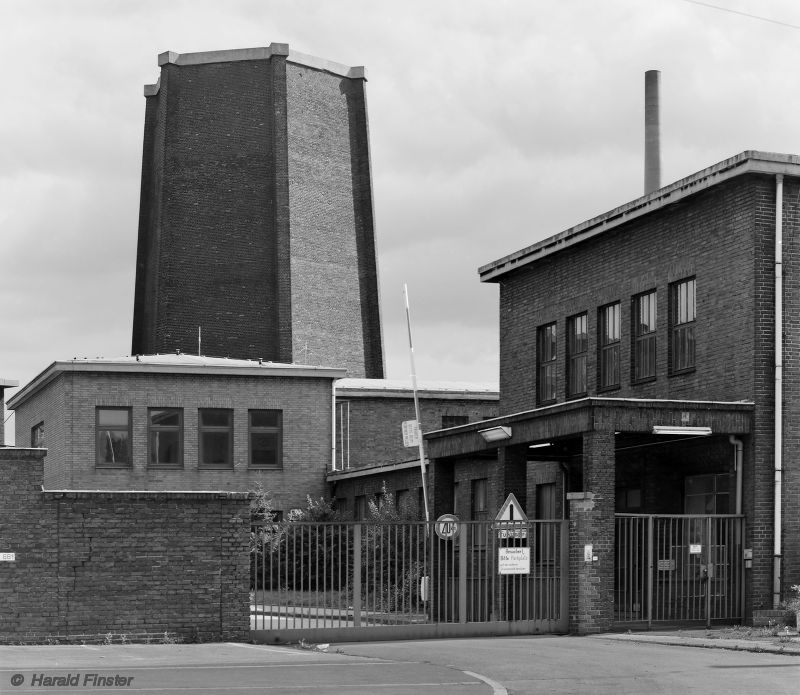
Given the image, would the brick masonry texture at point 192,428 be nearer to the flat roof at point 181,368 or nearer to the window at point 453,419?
the flat roof at point 181,368

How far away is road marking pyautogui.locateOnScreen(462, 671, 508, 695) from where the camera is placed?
1651cm

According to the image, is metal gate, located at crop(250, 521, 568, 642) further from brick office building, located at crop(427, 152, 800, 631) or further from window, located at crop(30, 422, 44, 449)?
window, located at crop(30, 422, 44, 449)

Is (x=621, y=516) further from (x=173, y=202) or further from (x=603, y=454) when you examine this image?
(x=173, y=202)

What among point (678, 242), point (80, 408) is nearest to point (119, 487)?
Result: point (80, 408)

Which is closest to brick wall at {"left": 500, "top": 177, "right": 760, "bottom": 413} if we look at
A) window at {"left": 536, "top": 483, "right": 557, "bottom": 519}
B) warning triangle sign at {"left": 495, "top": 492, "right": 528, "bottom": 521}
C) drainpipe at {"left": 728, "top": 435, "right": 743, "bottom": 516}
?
drainpipe at {"left": 728, "top": 435, "right": 743, "bottom": 516}

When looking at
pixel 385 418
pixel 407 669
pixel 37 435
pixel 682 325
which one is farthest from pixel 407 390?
pixel 407 669

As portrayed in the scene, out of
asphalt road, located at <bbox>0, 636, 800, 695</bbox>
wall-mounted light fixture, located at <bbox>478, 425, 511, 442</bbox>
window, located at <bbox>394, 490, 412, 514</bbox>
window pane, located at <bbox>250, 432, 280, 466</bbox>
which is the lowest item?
asphalt road, located at <bbox>0, 636, 800, 695</bbox>

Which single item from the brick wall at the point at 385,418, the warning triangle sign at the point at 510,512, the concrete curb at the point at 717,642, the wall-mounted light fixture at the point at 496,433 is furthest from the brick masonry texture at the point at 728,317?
the brick wall at the point at 385,418

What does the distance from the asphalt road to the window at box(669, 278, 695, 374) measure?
27.0ft

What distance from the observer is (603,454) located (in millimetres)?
27156

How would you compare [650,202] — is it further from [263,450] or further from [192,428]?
[192,428]

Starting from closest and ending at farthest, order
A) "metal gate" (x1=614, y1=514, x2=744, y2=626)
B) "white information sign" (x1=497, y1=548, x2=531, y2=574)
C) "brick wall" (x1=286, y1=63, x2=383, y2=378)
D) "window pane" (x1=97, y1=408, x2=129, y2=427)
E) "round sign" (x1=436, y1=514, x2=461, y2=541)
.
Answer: "round sign" (x1=436, y1=514, x2=461, y2=541)
"white information sign" (x1=497, y1=548, x2=531, y2=574)
"metal gate" (x1=614, y1=514, x2=744, y2=626)
"window pane" (x1=97, y1=408, x2=129, y2=427)
"brick wall" (x1=286, y1=63, x2=383, y2=378)

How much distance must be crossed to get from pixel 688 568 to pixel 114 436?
25214 millimetres

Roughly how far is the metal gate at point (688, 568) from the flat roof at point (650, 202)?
648cm
